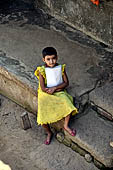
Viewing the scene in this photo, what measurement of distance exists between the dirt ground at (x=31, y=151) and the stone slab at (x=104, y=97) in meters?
0.66

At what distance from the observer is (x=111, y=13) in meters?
4.68

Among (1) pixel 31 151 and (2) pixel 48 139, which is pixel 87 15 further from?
(1) pixel 31 151

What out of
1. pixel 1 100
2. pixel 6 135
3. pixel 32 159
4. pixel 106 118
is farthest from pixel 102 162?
pixel 1 100

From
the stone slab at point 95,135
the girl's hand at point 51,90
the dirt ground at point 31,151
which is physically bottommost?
the dirt ground at point 31,151

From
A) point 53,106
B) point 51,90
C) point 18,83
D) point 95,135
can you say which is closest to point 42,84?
point 51,90

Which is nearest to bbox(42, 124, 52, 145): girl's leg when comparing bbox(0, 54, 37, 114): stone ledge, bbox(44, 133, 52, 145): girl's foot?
bbox(44, 133, 52, 145): girl's foot

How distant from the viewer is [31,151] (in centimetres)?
423

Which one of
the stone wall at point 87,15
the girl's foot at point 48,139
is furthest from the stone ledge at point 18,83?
the stone wall at point 87,15

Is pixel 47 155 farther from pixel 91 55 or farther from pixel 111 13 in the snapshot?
pixel 111 13

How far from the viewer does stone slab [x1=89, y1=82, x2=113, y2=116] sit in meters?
4.10

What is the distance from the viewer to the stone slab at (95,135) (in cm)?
381

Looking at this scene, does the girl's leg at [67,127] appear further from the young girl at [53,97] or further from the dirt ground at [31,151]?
the dirt ground at [31,151]

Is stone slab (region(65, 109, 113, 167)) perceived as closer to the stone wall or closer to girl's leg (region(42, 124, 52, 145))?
girl's leg (region(42, 124, 52, 145))

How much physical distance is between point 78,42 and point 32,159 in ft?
6.39
